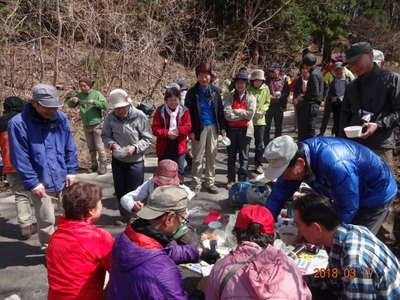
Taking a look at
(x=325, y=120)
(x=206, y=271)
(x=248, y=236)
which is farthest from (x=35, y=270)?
(x=325, y=120)

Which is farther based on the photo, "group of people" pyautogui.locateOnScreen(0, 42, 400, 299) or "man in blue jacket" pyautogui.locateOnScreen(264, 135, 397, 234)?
"man in blue jacket" pyautogui.locateOnScreen(264, 135, 397, 234)

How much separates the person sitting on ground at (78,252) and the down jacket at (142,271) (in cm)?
Answer: 38

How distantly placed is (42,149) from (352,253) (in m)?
2.71

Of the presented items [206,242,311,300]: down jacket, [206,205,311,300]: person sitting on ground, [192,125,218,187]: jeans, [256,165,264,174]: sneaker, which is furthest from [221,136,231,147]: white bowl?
[206,242,311,300]: down jacket

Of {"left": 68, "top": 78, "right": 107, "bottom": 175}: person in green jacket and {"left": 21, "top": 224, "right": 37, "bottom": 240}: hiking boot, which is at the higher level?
{"left": 68, "top": 78, "right": 107, "bottom": 175}: person in green jacket

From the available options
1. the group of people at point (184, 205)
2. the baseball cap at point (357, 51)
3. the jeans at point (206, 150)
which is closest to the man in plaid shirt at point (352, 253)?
the group of people at point (184, 205)

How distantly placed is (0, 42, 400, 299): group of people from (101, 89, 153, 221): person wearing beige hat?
0.01 metres

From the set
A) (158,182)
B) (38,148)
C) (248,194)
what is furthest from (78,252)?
(248,194)

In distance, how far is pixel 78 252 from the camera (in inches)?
88.9

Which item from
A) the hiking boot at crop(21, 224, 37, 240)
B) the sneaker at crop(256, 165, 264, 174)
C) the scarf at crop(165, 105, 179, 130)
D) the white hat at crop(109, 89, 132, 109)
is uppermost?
the white hat at crop(109, 89, 132, 109)

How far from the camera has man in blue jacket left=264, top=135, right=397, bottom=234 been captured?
7.86 ft

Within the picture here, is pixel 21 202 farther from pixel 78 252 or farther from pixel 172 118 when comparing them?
pixel 78 252

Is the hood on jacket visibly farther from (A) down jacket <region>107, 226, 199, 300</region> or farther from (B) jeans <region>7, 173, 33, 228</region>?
(B) jeans <region>7, 173, 33, 228</region>

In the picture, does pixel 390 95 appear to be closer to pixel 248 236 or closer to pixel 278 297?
pixel 248 236
